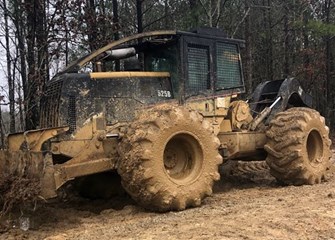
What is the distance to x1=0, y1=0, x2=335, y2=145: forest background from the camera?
1341 centimetres

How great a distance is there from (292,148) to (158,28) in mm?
13998

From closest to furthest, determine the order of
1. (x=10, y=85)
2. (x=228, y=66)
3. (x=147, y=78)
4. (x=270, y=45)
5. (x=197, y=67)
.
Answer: (x=147, y=78) → (x=197, y=67) → (x=228, y=66) → (x=10, y=85) → (x=270, y=45)

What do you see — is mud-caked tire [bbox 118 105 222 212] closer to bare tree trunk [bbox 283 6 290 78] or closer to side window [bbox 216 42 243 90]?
side window [bbox 216 42 243 90]

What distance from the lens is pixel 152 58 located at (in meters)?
8.48

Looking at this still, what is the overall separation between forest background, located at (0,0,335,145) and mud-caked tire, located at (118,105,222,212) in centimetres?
632

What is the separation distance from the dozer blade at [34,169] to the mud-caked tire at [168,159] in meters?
0.98

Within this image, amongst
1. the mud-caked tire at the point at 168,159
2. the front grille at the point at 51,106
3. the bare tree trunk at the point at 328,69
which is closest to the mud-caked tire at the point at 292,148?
the mud-caked tire at the point at 168,159

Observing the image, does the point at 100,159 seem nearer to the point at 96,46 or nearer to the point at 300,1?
the point at 96,46

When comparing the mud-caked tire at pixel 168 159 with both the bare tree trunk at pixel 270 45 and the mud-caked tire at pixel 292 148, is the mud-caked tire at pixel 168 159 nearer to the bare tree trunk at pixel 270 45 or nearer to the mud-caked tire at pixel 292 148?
the mud-caked tire at pixel 292 148

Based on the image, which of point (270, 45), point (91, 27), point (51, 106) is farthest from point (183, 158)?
point (270, 45)

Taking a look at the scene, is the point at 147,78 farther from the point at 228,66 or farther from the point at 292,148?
the point at 292,148

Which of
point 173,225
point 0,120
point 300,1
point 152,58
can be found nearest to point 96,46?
point 0,120

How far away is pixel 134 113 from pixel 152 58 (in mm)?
1380

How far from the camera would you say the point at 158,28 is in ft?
70.3
